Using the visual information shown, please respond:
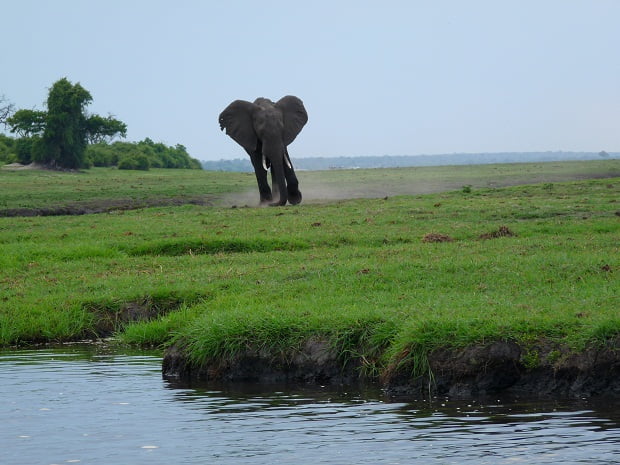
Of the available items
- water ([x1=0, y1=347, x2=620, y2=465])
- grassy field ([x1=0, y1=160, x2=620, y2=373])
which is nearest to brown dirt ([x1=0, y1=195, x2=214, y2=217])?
grassy field ([x1=0, y1=160, x2=620, y2=373])

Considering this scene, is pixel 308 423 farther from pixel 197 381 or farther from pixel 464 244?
pixel 464 244

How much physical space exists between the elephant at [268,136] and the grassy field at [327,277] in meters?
3.36

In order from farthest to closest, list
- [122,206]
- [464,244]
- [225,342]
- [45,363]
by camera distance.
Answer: [122,206], [464,244], [45,363], [225,342]

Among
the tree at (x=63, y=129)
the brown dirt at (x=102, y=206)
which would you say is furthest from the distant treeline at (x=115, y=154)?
the brown dirt at (x=102, y=206)

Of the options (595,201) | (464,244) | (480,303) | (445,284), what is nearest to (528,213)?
(595,201)

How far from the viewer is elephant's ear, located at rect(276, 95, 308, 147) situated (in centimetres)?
3312

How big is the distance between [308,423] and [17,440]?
2.62m

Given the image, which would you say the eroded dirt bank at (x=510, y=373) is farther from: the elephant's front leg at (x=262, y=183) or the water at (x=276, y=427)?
the elephant's front leg at (x=262, y=183)

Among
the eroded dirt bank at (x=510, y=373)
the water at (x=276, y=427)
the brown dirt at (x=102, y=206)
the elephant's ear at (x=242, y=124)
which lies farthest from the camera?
the brown dirt at (x=102, y=206)

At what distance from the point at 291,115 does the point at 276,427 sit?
24.1 meters

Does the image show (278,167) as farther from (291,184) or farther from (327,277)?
(327,277)

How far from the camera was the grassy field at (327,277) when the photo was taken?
11750 mm

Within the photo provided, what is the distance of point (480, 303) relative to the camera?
1244cm

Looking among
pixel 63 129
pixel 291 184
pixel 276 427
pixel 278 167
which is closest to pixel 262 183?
pixel 291 184
